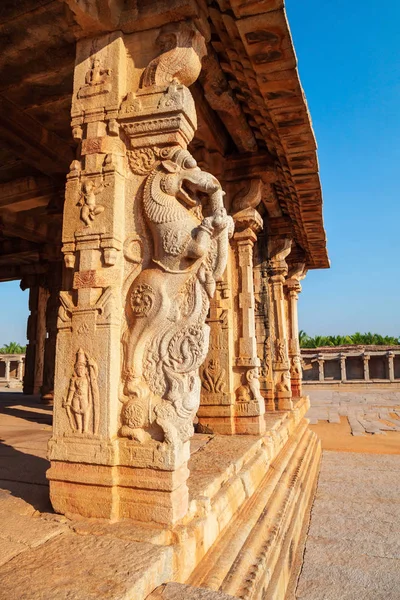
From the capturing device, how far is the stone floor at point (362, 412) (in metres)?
11.1

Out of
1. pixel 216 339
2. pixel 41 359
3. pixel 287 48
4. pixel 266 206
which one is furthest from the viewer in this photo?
pixel 41 359

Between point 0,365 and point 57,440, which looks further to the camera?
point 0,365

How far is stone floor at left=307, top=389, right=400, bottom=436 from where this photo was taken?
11.1 metres

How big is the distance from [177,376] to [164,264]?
72 centimetres

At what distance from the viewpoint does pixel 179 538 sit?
229 centimetres

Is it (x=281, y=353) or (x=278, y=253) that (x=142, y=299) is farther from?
(x=281, y=353)

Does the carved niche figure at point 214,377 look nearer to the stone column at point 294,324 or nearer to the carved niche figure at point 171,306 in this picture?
the carved niche figure at point 171,306

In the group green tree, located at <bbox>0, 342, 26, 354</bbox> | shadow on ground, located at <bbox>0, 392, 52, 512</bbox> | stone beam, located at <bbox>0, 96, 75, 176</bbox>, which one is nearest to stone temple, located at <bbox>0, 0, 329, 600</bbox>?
shadow on ground, located at <bbox>0, 392, 52, 512</bbox>

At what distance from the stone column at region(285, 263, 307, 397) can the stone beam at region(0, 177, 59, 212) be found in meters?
6.36

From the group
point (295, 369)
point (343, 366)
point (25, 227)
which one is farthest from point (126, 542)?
point (343, 366)

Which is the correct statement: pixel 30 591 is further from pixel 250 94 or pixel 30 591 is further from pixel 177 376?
pixel 250 94

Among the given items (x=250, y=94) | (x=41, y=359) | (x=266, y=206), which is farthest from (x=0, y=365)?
(x=250, y=94)

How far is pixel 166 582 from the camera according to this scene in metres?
1.98

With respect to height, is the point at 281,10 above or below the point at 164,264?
above
